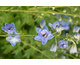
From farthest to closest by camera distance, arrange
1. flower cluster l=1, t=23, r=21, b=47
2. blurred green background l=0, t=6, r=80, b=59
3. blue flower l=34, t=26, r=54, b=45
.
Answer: blurred green background l=0, t=6, r=80, b=59, flower cluster l=1, t=23, r=21, b=47, blue flower l=34, t=26, r=54, b=45

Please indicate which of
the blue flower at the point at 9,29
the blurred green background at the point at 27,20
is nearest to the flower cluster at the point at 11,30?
the blue flower at the point at 9,29

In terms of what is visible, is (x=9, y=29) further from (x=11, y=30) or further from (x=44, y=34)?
(x=44, y=34)

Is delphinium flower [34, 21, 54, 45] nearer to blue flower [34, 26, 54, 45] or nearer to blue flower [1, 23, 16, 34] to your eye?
blue flower [34, 26, 54, 45]

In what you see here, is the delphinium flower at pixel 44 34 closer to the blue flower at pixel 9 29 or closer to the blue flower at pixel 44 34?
the blue flower at pixel 44 34

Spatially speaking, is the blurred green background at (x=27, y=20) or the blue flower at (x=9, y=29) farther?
the blurred green background at (x=27, y=20)

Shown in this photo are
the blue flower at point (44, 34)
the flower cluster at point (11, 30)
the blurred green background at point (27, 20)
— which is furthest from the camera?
the blurred green background at point (27, 20)

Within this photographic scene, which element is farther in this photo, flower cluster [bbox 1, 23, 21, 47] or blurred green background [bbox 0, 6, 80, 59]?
blurred green background [bbox 0, 6, 80, 59]

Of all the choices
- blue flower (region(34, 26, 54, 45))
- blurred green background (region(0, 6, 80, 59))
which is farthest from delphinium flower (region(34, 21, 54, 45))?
blurred green background (region(0, 6, 80, 59))

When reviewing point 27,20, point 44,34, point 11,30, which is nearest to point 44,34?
point 44,34

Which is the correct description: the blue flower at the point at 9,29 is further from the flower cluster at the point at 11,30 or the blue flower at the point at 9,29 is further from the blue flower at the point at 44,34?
the blue flower at the point at 44,34

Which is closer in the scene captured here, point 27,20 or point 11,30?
point 11,30

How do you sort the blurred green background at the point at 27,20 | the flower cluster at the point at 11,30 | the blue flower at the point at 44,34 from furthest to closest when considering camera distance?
the blurred green background at the point at 27,20 → the flower cluster at the point at 11,30 → the blue flower at the point at 44,34

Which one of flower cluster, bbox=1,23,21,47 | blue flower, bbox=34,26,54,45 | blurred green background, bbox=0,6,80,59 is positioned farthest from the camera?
blurred green background, bbox=0,6,80,59

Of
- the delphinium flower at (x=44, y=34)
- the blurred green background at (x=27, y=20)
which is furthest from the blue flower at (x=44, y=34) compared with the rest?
the blurred green background at (x=27, y=20)
